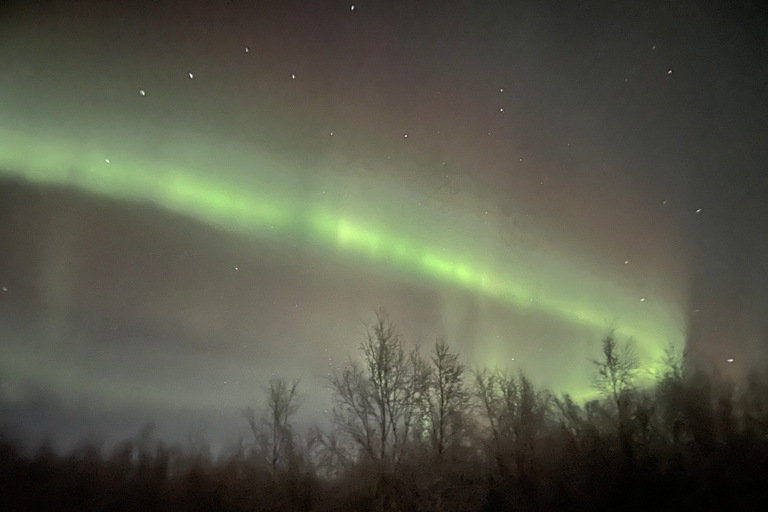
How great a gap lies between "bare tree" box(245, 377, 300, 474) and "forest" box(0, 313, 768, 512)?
0.02m

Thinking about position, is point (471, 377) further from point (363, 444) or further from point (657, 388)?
point (657, 388)

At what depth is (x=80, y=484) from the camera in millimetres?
5070

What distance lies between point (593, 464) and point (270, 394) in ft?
12.2

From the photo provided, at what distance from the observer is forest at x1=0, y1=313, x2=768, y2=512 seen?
3533 mm

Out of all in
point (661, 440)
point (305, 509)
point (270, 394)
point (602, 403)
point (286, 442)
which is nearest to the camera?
point (661, 440)

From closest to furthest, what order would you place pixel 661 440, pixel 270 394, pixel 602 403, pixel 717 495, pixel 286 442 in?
pixel 717 495 → pixel 661 440 → pixel 602 403 → pixel 286 442 → pixel 270 394

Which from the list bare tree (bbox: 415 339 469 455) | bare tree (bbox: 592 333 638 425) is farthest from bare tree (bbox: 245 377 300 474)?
bare tree (bbox: 592 333 638 425)

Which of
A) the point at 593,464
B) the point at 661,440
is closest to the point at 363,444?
the point at 593,464

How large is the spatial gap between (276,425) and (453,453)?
2.16 metres

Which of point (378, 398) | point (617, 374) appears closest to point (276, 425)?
point (378, 398)

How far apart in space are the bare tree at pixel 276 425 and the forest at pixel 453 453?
0.06 feet

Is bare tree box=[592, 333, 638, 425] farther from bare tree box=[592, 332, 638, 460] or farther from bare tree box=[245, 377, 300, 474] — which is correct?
bare tree box=[245, 377, 300, 474]

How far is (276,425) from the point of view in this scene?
4945 millimetres

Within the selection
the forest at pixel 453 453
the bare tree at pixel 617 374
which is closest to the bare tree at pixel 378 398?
the forest at pixel 453 453
